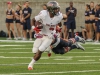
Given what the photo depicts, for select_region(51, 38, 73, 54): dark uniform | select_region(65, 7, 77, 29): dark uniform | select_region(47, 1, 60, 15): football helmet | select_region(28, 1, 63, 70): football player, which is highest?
select_region(47, 1, 60, 15): football helmet

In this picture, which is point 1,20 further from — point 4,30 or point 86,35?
point 86,35

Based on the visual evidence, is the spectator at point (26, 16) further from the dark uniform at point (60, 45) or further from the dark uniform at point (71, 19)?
the dark uniform at point (60, 45)

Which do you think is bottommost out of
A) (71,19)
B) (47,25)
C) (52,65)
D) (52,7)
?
(71,19)

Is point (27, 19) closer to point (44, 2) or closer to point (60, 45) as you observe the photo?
point (44, 2)

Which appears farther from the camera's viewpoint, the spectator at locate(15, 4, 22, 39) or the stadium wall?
the stadium wall

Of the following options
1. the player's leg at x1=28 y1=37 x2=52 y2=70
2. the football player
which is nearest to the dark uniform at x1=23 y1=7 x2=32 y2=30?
the football player

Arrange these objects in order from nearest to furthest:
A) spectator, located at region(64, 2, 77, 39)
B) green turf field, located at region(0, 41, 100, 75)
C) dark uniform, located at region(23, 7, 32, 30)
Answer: green turf field, located at region(0, 41, 100, 75)
spectator, located at region(64, 2, 77, 39)
dark uniform, located at region(23, 7, 32, 30)

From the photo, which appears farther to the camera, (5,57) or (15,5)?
(15,5)

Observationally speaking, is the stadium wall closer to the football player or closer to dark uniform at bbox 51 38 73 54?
dark uniform at bbox 51 38 73 54

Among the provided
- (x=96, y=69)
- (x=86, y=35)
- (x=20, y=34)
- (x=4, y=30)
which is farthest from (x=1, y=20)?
(x=96, y=69)

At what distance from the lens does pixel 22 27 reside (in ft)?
85.0

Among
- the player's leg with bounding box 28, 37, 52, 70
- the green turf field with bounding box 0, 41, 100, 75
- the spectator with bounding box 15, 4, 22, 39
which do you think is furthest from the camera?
the spectator with bounding box 15, 4, 22, 39

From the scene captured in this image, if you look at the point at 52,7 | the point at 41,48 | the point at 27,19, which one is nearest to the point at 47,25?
the point at 52,7

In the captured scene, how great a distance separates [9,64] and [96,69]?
2.40 m
